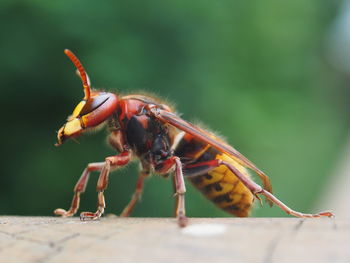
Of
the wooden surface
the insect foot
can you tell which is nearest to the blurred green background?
the insect foot

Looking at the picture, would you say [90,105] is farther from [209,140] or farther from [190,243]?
[190,243]

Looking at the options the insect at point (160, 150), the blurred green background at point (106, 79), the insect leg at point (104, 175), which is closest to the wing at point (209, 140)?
the insect at point (160, 150)

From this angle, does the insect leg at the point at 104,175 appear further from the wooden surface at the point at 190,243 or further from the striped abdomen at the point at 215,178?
the wooden surface at the point at 190,243

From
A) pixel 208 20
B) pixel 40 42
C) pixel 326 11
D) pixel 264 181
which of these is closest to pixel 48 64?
pixel 40 42

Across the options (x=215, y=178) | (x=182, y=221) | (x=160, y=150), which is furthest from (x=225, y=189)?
(x=182, y=221)

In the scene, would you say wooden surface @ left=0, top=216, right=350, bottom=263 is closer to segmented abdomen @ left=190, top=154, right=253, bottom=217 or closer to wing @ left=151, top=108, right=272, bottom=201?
wing @ left=151, top=108, right=272, bottom=201

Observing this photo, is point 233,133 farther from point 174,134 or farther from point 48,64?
point 174,134
